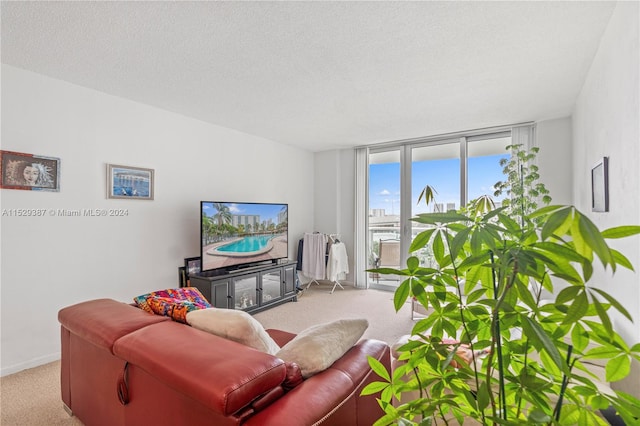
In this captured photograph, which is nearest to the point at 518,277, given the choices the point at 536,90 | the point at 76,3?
the point at 76,3

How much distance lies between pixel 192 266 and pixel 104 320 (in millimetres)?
2407

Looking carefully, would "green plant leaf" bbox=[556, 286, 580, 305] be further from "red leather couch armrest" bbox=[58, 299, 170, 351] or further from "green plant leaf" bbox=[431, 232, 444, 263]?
"red leather couch armrest" bbox=[58, 299, 170, 351]

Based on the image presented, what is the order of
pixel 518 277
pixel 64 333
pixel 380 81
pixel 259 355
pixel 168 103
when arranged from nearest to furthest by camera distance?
pixel 518 277 → pixel 259 355 → pixel 64 333 → pixel 380 81 → pixel 168 103

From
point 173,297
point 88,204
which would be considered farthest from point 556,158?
point 88,204

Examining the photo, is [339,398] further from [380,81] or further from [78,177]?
[78,177]

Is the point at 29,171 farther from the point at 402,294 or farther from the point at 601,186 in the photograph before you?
the point at 601,186

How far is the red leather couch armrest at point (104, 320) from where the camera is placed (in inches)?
56.4

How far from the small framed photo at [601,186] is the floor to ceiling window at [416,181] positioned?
200cm

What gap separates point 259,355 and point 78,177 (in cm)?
291

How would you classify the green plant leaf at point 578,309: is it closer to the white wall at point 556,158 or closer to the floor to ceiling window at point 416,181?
the floor to ceiling window at point 416,181

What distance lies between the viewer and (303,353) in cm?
130

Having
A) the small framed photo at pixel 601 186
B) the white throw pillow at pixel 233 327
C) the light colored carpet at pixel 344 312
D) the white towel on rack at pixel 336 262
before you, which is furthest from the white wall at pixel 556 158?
the white throw pillow at pixel 233 327

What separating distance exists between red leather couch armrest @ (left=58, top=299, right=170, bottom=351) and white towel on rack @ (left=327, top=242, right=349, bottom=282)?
3734 mm

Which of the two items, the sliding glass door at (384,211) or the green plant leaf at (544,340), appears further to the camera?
the sliding glass door at (384,211)
